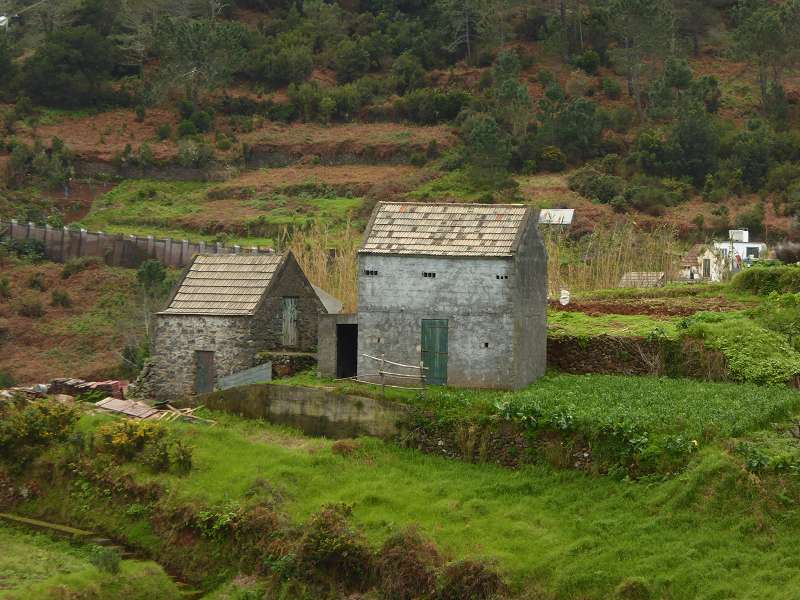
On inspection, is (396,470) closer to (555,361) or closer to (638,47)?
(555,361)

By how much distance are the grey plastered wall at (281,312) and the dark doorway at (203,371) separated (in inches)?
42.0

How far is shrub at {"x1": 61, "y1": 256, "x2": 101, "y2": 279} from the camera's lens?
59.2 m

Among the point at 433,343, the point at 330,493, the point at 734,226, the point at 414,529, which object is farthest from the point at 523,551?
the point at 734,226

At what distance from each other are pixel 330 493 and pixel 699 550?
696cm

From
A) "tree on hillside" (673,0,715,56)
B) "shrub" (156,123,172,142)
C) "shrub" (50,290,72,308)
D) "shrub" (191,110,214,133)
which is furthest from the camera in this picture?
"tree on hillside" (673,0,715,56)

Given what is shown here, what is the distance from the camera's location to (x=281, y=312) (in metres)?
32.5

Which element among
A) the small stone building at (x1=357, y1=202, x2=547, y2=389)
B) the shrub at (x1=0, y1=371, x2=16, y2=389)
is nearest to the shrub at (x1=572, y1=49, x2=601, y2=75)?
the shrub at (x1=0, y1=371, x2=16, y2=389)

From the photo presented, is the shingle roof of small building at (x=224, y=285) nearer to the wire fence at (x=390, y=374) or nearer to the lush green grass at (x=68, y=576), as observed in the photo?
the wire fence at (x=390, y=374)

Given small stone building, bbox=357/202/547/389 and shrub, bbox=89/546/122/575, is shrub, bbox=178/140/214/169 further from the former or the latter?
shrub, bbox=89/546/122/575

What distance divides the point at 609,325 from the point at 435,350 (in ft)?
17.9

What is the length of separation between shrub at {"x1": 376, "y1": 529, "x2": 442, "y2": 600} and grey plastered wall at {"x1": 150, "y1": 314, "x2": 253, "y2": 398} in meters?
9.27

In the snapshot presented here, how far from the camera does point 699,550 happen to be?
21922 millimetres

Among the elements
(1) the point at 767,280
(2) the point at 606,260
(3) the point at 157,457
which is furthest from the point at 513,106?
(3) the point at 157,457

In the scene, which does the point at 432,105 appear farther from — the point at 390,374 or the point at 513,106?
the point at 390,374
